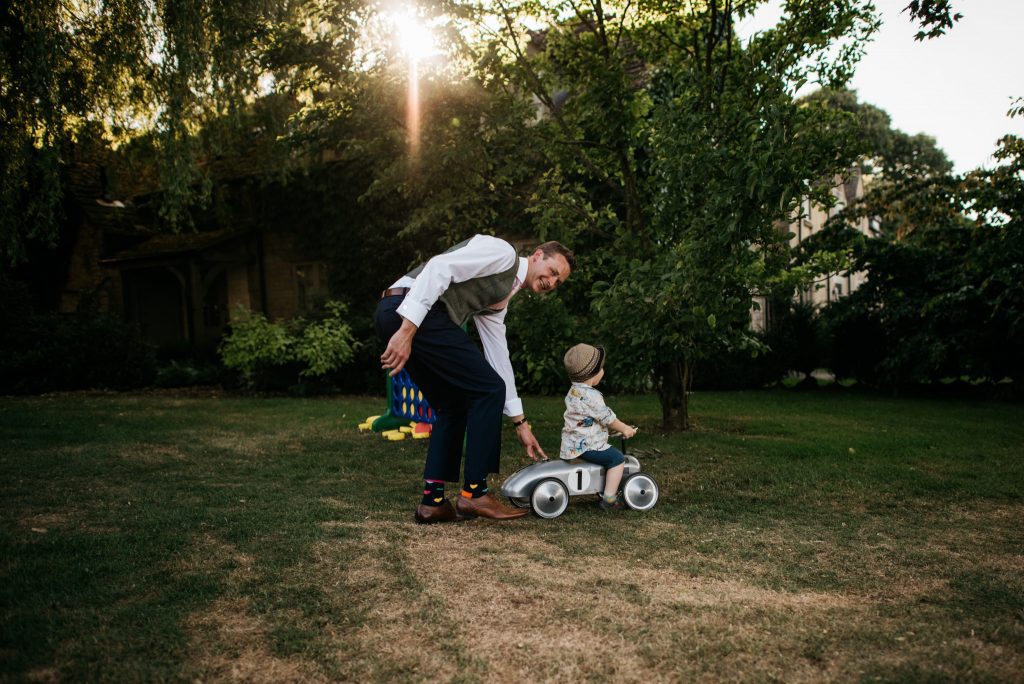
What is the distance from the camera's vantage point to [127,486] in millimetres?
5273

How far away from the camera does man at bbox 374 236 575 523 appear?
404 centimetres

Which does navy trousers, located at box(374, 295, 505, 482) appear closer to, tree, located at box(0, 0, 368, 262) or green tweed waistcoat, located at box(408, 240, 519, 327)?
green tweed waistcoat, located at box(408, 240, 519, 327)

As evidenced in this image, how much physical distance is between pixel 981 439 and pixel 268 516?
711 cm

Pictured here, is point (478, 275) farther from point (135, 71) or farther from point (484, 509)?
point (135, 71)

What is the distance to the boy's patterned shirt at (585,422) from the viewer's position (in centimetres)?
457

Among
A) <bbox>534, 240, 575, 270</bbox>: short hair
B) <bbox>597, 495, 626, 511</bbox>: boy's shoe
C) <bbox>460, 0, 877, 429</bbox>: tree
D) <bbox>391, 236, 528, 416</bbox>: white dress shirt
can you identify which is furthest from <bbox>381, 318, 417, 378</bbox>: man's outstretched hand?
<bbox>460, 0, 877, 429</bbox>: tree

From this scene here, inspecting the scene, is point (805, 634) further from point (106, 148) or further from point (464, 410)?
point (106, 148)

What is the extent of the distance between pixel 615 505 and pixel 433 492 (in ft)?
3.79

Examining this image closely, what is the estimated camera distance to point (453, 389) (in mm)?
4219

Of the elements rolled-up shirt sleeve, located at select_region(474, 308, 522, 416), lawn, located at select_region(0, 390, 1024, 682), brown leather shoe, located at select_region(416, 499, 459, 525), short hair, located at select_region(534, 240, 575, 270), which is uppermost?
short hair, located at select_region(534, 240, 575, 270)

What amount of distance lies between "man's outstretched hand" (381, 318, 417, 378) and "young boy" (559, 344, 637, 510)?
1163 millimetres

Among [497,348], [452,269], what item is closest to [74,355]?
[497,348]

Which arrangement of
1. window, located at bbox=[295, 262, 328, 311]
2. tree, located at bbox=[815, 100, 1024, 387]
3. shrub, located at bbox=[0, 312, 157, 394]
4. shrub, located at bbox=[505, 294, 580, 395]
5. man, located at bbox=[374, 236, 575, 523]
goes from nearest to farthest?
man, located at bbox=[374, 236, 575, 523]
shrub, located at bbox=[505, 294, 580, 395]
tree, located at bbox=[815, 100, 1024, 387]
shrub, located at bbox=[0, 312, 157, 394]
window, located at bbox=[295, 262, 328, 311]

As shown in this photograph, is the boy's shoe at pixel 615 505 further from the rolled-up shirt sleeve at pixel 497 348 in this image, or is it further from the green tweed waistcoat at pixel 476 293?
the green tweed waistcoat at pixel 476 293
